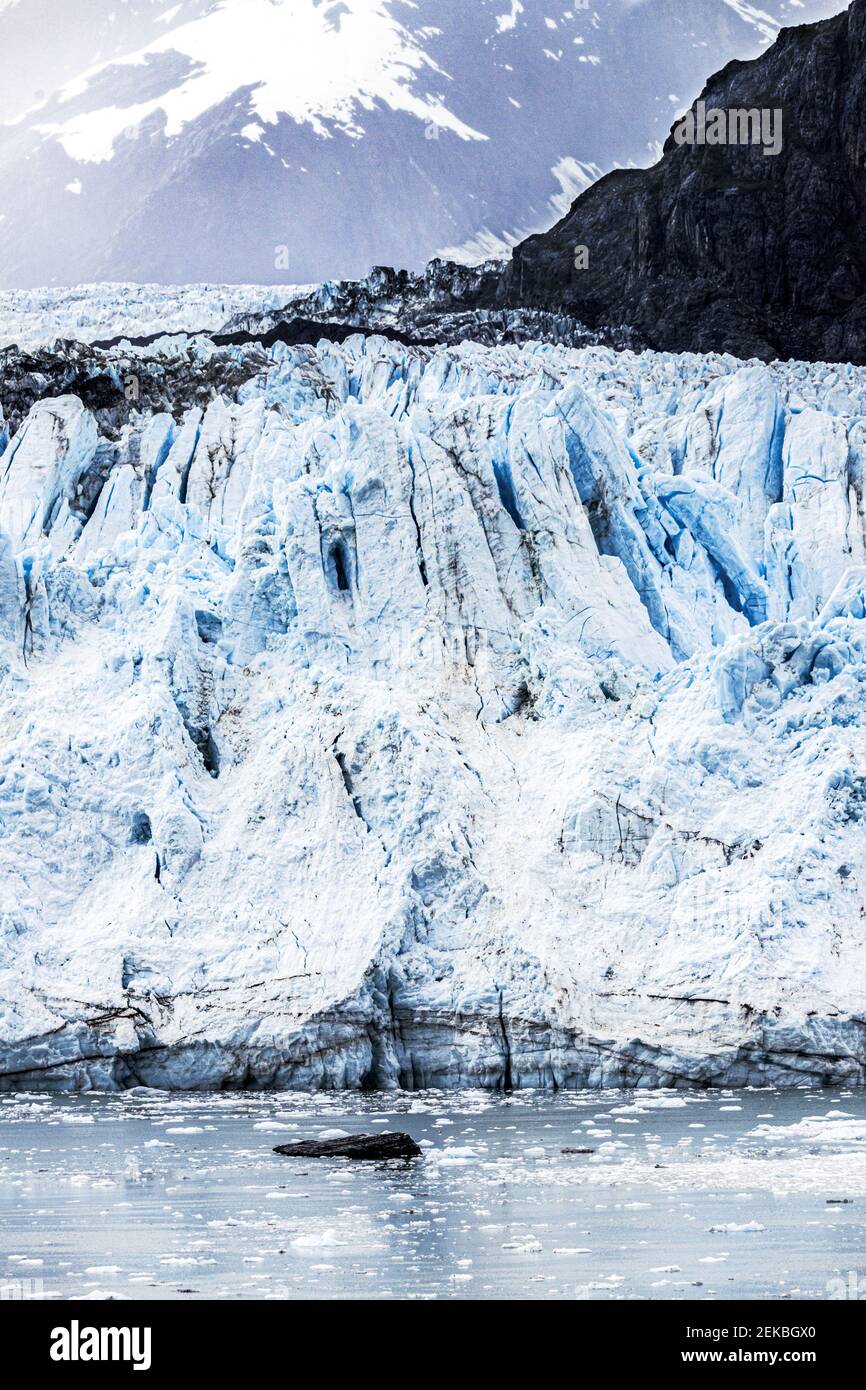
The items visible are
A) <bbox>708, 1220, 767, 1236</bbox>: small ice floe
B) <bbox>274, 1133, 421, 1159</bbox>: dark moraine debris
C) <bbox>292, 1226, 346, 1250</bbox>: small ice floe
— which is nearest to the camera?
<bbox>292, 1226, 346, 1250</bbox>: small ice floe

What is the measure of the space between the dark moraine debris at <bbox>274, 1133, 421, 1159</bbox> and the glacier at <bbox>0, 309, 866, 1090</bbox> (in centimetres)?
362

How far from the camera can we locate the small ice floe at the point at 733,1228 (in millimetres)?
9664

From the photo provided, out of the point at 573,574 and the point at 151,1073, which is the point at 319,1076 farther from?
the point at 573,574

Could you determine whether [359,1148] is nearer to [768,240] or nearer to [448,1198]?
[448,1198]

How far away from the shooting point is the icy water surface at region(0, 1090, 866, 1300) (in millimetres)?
8555

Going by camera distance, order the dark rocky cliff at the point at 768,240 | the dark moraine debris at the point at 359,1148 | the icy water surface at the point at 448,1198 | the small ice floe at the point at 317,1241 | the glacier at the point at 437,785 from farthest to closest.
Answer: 1. the dark rocky cliff at the point at 768,240
2. the glacier at the point at 437,785
3. the dark moraine debris at the point at 359,1148
4. the small ice floe at the point at 317,1241
5. the icy water surface at the point at 448,1198

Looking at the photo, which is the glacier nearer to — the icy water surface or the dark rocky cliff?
the icy water surface

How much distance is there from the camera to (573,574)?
21.4 m

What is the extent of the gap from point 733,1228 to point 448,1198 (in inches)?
83.5

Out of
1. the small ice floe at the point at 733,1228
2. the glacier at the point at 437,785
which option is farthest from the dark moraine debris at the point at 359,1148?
the glacier at the point at 437,785

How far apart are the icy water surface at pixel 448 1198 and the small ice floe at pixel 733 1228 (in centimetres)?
2

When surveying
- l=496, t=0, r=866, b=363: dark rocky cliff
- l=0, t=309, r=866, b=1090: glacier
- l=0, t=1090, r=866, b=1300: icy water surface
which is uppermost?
l=496, t=0, r=866, b=363: dark rocky cliff

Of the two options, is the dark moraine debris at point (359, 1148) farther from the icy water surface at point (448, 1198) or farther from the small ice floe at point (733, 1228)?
the small ice floe at point (733, 1228)

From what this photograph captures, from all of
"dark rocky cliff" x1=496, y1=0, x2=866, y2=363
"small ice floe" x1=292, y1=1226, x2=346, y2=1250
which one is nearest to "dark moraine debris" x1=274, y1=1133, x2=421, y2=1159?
"small ice floe" x1=292, y1=1226, x2=346, y2=1250
